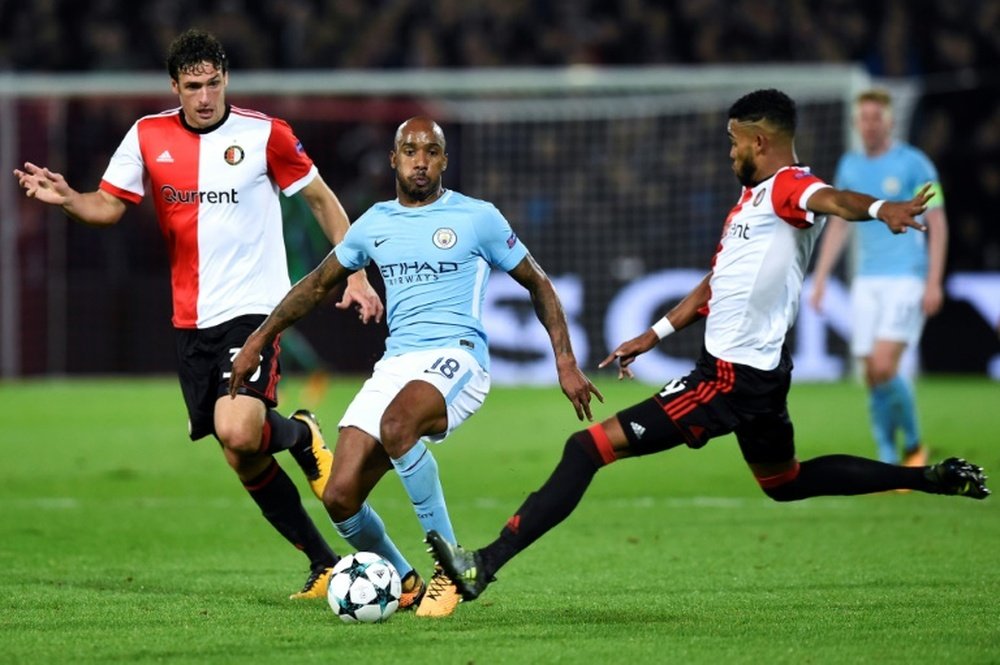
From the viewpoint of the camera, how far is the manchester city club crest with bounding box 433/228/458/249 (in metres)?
6.52

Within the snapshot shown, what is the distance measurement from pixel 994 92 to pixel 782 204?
14972 millimetres

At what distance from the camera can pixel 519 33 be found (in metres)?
22.0

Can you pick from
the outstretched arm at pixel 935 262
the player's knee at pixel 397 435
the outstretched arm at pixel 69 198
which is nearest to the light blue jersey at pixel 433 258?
the player's knee at pixel 397 435

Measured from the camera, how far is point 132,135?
7.41 metres

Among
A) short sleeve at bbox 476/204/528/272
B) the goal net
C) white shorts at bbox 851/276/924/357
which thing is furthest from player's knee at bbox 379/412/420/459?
the goal net

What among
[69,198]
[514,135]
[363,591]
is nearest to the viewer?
[363,591]

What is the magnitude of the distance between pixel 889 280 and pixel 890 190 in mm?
586

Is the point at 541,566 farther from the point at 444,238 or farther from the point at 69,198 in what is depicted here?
the point at 69,198

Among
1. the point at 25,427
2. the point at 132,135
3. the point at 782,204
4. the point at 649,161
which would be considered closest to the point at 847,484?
the point at 782,204

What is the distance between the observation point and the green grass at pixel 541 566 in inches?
222

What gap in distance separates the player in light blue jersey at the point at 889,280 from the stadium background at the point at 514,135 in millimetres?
7021

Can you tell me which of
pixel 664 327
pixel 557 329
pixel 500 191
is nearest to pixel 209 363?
pixel 557 329

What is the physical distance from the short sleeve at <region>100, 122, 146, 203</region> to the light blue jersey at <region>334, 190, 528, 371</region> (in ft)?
4.21

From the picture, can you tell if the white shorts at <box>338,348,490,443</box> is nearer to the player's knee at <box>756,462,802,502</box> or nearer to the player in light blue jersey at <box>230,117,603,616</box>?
the player in light blue jersey at <box>230,117,603,616</box>
